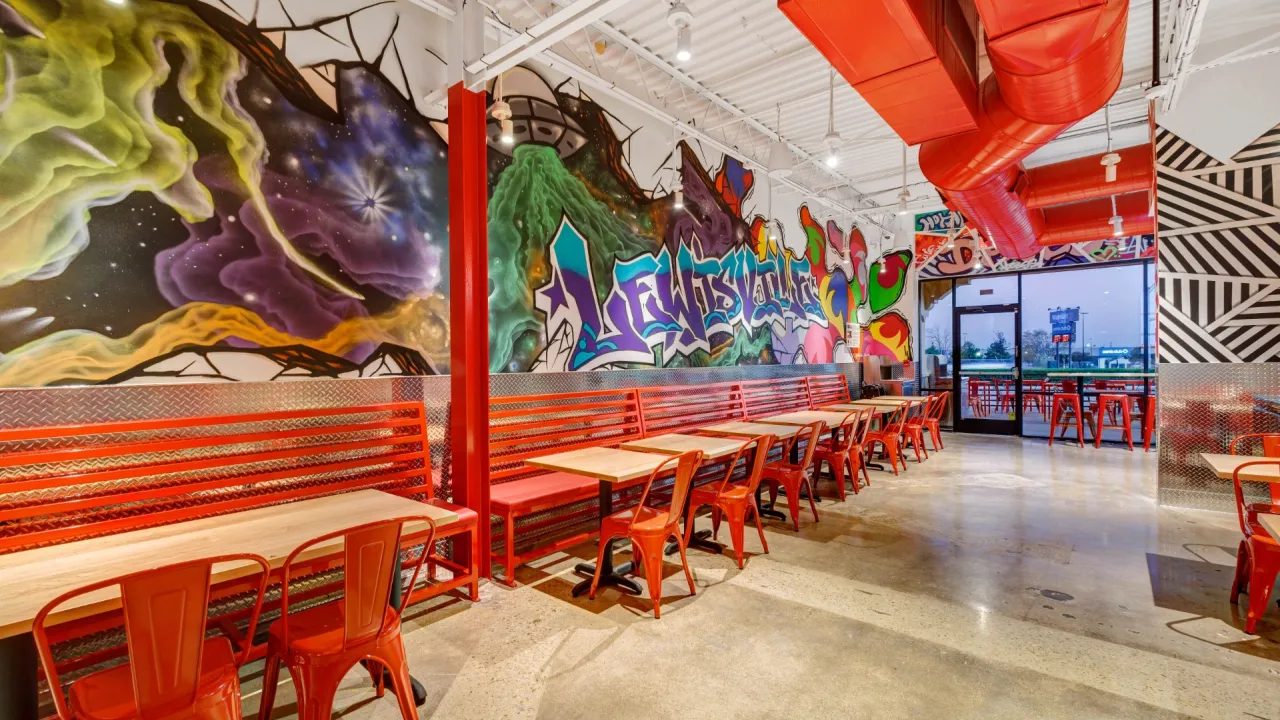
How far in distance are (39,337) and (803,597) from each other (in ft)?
14.7

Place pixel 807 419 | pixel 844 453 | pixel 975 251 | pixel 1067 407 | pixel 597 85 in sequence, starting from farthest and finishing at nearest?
pixel 975 251, pixel 1067 407, pixel 807 419, pixel 844 453, pixel 597 85

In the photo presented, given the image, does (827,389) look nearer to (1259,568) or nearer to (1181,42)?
(1181,42)

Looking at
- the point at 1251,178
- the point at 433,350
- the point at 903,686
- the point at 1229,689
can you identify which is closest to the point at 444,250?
the point at 433,350

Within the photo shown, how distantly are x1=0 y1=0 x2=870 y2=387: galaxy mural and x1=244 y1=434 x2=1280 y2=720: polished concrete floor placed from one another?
6.28 feet

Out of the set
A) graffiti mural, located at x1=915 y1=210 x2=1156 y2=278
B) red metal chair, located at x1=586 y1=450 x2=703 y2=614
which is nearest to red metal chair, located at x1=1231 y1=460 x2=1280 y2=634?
red metal chair, located at x1=586 y1=450 x2=703 y2=614

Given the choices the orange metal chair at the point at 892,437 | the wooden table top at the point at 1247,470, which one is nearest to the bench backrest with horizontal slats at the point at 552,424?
the orange metal chair at the point at 892,437

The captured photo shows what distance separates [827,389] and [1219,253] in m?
5.17

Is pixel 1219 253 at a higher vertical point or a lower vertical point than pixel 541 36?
lower

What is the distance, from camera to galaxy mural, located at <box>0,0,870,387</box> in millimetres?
2785

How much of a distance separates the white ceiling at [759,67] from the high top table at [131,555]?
13.5ft

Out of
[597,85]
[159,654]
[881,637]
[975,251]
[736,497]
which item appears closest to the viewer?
[159,654]

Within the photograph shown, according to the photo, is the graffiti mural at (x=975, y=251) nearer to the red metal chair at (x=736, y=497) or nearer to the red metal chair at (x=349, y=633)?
the red metal chair at (x=736, y=497)

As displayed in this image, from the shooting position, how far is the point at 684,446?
4406mm

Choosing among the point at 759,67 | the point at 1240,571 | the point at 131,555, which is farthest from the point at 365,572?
the point at 759,67
